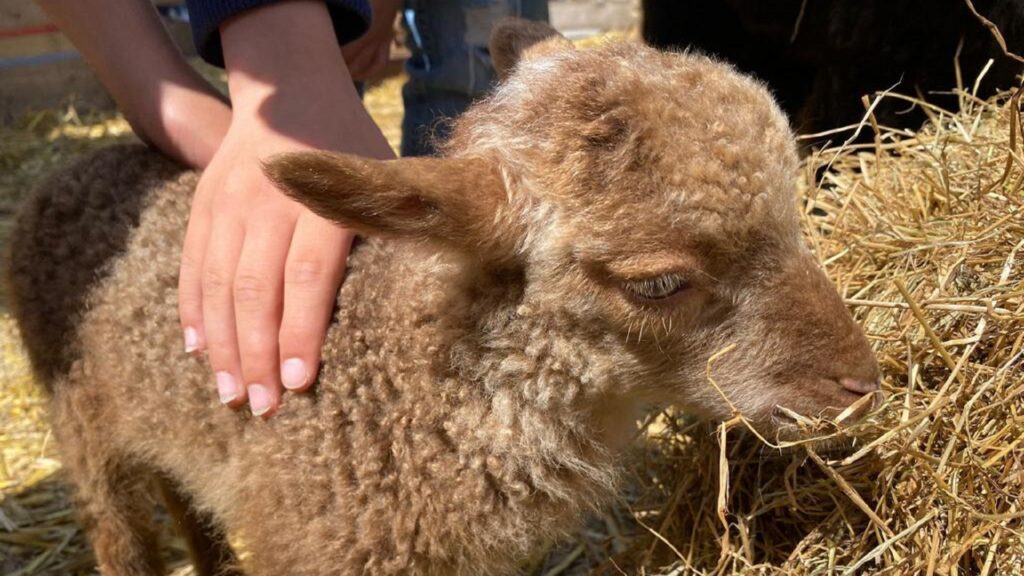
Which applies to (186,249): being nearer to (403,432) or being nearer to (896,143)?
(403,432)

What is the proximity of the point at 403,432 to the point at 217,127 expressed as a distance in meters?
1.09

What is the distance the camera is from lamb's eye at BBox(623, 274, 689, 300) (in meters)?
1.96

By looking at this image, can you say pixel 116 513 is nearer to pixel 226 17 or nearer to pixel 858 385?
pixel 226 17

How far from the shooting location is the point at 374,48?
12.2 ft

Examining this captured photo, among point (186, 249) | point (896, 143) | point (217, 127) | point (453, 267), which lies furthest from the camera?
point (896, 143)

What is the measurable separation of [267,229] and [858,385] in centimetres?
138

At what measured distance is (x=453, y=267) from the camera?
2.14 m

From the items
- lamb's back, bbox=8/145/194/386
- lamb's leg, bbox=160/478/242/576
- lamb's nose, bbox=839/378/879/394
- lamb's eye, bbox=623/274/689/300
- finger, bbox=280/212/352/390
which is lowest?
lamb's leg, bbox=160/478/242/576

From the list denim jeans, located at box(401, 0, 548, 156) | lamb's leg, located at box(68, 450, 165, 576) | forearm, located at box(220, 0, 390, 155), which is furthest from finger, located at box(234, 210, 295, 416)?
denim jeans, located at box(401, 0, 548, 156)

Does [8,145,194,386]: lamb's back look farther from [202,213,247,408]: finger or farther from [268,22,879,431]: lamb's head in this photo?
[268,22,879,431]: lamb's head

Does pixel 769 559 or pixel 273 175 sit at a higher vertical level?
pixel 273 175

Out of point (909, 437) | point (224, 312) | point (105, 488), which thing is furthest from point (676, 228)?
point (105, 488)

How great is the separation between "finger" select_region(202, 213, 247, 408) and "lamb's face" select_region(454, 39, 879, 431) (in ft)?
2.04

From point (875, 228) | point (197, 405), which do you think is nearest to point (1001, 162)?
point (875, 228)
